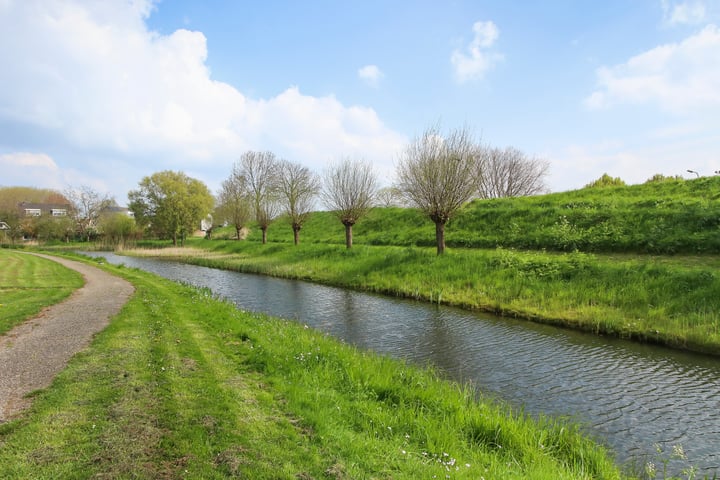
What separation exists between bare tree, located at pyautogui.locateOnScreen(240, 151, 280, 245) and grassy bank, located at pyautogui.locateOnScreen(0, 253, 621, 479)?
31006mm

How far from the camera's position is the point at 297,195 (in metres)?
35.8

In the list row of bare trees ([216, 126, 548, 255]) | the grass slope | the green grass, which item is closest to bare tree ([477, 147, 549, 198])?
row of bare trees ([216, 126, 548, 255])

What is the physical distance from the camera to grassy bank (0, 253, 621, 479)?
Answer: 391 centimetres

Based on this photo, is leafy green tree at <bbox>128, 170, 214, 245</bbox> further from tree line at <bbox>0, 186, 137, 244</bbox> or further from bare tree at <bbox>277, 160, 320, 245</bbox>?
bare tree at <bbox>277, 160, 320, 245</bbox>

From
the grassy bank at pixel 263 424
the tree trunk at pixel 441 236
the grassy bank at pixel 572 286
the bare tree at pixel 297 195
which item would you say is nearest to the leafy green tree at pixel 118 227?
the bare tree at pixel 297 195

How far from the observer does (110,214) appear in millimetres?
65188

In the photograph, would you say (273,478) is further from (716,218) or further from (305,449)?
(716,218)

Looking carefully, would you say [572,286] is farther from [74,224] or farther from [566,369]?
[74,224]

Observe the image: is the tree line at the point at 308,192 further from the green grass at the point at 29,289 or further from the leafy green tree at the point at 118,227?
the green grass at the point at 29,289

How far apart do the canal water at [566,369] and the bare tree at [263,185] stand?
77.9 ft

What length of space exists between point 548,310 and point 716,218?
1029 cm

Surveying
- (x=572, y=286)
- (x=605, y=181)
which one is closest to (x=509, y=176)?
(x=605, y=181)

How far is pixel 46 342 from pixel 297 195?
28.8 metres

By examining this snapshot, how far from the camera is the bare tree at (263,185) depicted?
38.4 m
